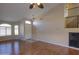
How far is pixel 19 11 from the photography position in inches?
87.7

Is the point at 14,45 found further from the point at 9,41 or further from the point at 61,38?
the point at 61,38

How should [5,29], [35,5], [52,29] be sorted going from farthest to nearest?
[52,29] < [5,29] < [35,5]

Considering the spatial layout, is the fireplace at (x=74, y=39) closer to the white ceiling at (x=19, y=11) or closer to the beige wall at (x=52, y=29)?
the beige wall at (x=52, y=29)

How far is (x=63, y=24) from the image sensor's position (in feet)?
7.29

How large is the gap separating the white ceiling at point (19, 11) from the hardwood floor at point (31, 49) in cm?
50

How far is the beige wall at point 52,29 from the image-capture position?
2266 mm

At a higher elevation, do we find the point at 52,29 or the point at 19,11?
the point at 19,11

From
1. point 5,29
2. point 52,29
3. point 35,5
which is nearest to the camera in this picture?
point 35,5

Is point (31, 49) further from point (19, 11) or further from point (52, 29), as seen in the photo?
point (19, 11)

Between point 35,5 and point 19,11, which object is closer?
point 35,5

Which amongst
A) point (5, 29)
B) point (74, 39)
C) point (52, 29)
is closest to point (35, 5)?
point (52, 29)

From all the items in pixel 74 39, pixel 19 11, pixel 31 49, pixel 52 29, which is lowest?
pixel 31 49

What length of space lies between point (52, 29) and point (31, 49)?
61cm
